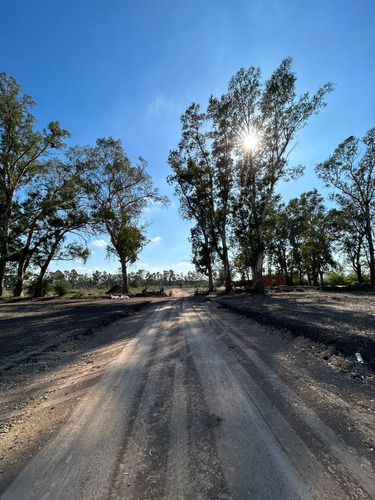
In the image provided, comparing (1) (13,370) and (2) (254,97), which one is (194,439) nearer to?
(1) (13,370)

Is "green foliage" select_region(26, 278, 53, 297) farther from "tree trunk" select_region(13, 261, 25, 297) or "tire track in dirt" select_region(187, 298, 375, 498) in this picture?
"tire track in dirt" select_region(187, 298, 375, 498)

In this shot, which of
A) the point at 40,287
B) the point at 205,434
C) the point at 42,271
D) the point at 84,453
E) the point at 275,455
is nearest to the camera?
the point at 275,455

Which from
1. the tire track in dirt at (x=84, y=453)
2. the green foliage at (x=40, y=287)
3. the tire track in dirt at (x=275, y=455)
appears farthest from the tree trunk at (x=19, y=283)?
the tire track in dirt at (x=275, y=455)

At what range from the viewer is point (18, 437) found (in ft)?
8.99

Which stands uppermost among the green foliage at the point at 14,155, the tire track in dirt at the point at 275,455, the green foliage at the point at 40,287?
the green foliage at the point at 14,155

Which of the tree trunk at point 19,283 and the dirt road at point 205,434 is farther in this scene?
the tree trunk at point 19,283

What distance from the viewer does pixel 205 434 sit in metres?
2.56

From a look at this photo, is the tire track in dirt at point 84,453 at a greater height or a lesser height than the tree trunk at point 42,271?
lesser

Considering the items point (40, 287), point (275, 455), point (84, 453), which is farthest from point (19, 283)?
point (275, 455)

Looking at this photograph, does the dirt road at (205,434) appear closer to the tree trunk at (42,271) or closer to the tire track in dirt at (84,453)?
the tire track in dirt at (84,453)

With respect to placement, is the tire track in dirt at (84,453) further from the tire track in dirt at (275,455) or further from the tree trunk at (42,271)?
the tree trunk at (42,271)

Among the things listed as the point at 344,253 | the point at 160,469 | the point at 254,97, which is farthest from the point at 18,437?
the point at 344,253

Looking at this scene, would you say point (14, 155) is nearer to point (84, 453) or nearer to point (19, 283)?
point (19, 283)

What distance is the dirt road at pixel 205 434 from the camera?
1915 mm
